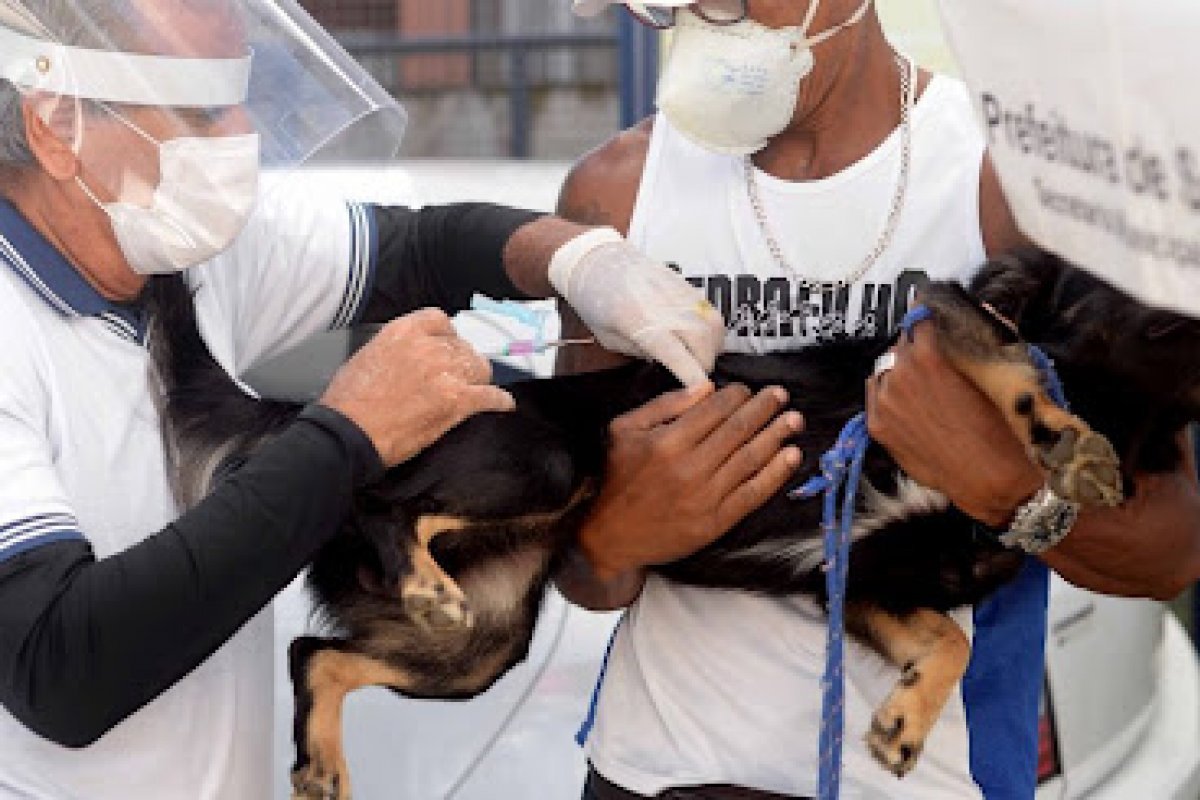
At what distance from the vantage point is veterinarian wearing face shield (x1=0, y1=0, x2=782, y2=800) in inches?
67.2

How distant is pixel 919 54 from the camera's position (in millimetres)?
4027

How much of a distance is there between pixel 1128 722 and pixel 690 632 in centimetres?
168

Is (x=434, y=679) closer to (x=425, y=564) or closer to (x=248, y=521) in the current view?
(x=425, y=564)

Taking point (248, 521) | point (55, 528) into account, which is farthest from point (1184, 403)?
point (55, 528)

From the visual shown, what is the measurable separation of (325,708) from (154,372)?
576 mm

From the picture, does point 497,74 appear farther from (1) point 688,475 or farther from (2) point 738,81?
(1) point 688,475

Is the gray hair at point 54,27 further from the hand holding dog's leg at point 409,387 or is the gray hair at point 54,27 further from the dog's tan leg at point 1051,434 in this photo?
the dog's tan leg at point 1051,434

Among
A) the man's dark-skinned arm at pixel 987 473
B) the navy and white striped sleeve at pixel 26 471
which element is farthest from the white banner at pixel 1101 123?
the navy and white striped sleeve at pixel 26 471

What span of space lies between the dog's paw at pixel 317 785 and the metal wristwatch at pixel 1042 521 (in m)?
0.97

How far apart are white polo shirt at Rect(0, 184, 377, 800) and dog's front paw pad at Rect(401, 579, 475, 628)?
0.65 feet

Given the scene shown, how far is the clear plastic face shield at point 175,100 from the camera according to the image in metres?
1.86

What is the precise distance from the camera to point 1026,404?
1.95m

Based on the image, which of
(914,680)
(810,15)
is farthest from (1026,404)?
(810,15)

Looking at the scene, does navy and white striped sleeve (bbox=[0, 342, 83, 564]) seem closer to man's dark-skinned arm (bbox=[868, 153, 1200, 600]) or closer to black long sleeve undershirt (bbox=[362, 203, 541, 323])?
black long sleeve undershirt (bbox=[362, 203, 541, 323])
